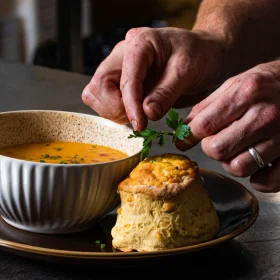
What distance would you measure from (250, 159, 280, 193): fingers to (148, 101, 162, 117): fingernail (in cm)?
21

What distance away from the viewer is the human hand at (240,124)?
115cm

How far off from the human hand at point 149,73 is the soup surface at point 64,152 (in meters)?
0.08

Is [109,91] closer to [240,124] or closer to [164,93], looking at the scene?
[164,93]

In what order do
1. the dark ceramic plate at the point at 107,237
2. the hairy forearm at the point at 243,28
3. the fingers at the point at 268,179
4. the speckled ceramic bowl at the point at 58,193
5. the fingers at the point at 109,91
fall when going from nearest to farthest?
the dark ceramic plate at the point at 107,237 < the speckled ceramic bowl at the point at 58,193 < the fingers at the point at 268,179 < the fingers at the point at 109,91 < the hairy forearm at the point at 243,28

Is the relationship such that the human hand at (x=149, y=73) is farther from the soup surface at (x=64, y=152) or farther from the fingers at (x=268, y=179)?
the fingers at (x=268, y=179)

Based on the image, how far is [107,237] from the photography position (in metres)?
1.14

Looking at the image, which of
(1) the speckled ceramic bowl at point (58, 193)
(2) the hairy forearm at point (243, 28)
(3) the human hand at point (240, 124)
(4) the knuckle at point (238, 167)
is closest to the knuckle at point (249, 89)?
(3) the human hand at point (240, 124)

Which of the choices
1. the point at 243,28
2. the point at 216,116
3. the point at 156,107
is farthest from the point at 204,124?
the point at 243,28

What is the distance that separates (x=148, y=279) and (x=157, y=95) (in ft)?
1.23

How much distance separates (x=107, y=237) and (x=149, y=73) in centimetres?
40

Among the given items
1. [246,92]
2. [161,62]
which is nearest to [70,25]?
[161,62]

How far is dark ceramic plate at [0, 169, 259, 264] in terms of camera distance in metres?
0.98

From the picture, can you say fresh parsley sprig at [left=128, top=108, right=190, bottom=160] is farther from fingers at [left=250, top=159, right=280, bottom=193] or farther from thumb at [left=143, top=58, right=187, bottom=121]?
fingers at [left=250, top=159, right=280, bottom=193]

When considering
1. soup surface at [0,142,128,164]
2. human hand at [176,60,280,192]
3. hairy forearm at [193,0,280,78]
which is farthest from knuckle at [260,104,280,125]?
hairy forearm at [193,0,280,78]
